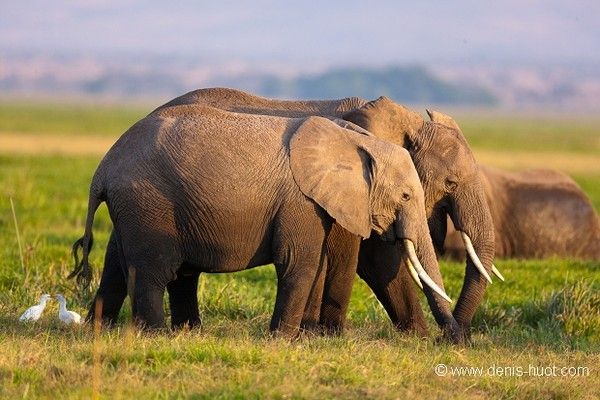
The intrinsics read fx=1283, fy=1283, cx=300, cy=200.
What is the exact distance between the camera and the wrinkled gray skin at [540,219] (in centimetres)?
1688

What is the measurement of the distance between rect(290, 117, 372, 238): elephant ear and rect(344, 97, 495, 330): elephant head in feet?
2.27

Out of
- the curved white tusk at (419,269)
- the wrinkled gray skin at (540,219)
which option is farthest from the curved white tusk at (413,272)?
the wrinkled gray skin at (540,219)

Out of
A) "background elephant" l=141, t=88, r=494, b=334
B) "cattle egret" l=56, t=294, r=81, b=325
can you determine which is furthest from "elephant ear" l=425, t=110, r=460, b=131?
"cattle egret" l=56, t=294, r=81, b=325

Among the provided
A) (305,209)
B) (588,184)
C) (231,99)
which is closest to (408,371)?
(305,209)

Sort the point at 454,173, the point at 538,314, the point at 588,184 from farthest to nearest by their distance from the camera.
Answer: the point at 588,184, the point at 538,314, the point at 454,173

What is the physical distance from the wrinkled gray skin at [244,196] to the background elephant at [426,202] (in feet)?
2.15

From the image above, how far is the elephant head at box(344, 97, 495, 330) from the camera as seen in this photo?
10.1 metres

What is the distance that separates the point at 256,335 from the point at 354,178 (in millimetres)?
1412

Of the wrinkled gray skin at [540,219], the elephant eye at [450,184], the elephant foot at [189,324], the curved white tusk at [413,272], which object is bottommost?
the wrinkled gray skin at [540,219]

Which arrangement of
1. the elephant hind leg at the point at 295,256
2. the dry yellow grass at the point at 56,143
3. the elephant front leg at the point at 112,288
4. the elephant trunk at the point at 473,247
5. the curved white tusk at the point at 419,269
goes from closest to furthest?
the elephant hind leg at the point at 295,256 < the curved white tusk at the point at 419,269 < the elephant front leg at the point at 112,288 < the elephant trunk at the point at 473,247 < the dry yellow grass at the point at 56,143

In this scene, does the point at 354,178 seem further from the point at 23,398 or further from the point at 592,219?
the point at 592,219

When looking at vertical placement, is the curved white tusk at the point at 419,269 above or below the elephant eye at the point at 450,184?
below

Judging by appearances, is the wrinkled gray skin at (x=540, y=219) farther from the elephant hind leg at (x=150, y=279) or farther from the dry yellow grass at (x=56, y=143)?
the dry yellow grass at (x=56, y=143)

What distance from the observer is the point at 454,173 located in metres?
10.1
